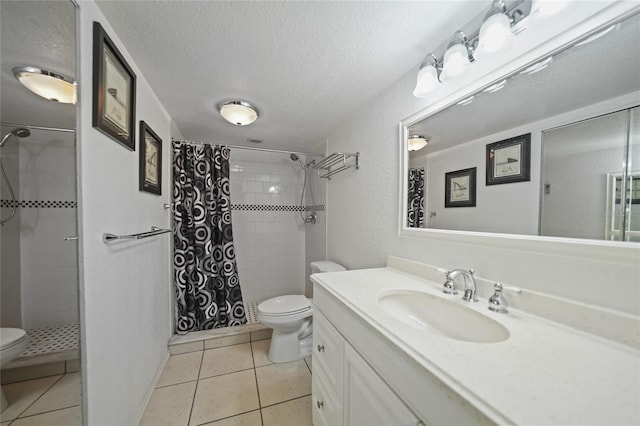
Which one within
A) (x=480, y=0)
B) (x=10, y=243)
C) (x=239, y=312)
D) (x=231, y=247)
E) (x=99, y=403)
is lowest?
(x=239, y=312)

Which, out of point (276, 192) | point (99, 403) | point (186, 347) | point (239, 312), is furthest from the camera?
point (276, 192)

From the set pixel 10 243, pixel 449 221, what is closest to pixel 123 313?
pixel 10 243

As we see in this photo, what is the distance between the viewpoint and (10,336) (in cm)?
62

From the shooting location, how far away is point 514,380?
1.49ft

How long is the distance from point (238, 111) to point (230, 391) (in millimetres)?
2011

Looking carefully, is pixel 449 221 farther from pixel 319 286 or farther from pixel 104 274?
pixel 104 274

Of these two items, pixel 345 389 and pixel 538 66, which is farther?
pixel 345 389

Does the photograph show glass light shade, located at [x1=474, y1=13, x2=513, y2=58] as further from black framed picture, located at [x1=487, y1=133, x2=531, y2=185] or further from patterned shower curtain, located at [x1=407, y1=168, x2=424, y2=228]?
patterned shower curtain, located at [x1=407, y1=168, x2=424, y2=228]

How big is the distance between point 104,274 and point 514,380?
1.42 m

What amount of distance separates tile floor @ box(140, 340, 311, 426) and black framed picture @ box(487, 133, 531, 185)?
166cm

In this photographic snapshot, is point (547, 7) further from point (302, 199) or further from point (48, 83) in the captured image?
point (302, 199)

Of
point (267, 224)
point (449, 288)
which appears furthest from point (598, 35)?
point (267, 224)

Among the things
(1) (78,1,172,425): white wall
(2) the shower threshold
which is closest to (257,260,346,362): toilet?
(2) the shower threshold

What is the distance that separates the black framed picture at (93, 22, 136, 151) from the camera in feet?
2.90
